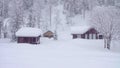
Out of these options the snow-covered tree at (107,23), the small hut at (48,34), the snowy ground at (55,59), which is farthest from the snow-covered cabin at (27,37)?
the small hut at (48,34)

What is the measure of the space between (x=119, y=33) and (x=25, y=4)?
171ft

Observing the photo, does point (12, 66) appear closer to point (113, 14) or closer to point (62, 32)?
point (113, 14)

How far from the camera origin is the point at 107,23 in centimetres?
4491

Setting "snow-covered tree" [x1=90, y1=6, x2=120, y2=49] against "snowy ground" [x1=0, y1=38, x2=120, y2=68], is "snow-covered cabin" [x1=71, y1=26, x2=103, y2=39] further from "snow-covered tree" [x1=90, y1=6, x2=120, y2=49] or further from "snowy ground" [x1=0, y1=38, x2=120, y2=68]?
"snow-covered tree" [x1=90, y1=6, x2=120, y2=49]

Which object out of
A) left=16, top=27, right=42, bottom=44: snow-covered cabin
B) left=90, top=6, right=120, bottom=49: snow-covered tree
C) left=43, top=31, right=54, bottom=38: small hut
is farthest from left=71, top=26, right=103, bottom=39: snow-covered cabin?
left=16, top=27, right=42, bottom=44: snow-covered cabin

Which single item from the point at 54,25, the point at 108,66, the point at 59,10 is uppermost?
the point at 59,10

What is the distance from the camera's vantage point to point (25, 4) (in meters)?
87.5

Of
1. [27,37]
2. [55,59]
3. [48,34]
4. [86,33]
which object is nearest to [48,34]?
[48,34]

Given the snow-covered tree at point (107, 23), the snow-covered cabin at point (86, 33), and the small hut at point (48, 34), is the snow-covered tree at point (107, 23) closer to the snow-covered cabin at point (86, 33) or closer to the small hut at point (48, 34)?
the snow-covered cabin at point (86, 33)

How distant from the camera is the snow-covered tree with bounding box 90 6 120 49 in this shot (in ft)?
144

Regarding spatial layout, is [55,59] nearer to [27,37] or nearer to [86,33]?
[27,37]

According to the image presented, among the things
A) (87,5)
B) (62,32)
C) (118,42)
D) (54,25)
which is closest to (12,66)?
(118,42)

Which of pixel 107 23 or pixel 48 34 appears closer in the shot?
pixel 107 23

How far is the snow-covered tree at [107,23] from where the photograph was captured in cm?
4394
